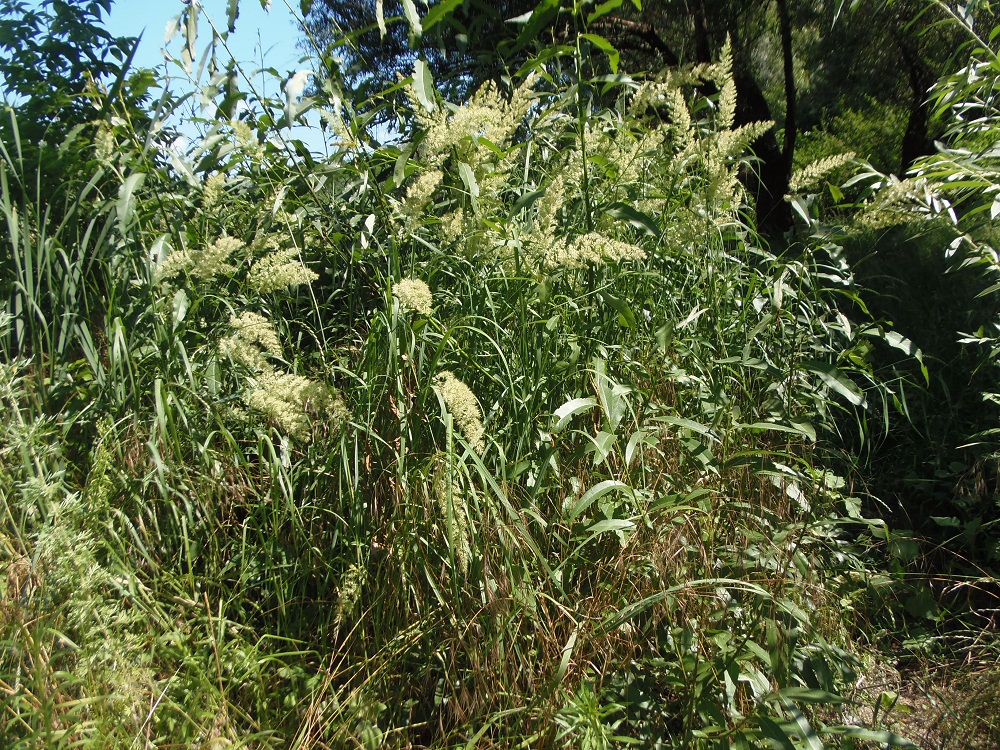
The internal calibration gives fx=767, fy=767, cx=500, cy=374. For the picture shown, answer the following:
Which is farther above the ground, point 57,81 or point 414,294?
point 57,81

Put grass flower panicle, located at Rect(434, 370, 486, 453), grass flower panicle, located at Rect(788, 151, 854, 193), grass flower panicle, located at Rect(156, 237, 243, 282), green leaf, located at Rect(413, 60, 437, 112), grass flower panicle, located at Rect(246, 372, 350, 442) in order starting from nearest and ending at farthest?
grass flower panicle, located at Rect(434, 370, 486, 453) < grass flower panicle, located at Rect(246, 372, 350, 442) < grass flower panicle, located at Rect(156, 237, 243, 282) < green leaf, located at Rect(413, 60, 437, 112) < grass flower panicle, located at Rect(788, 151, 854, 193)

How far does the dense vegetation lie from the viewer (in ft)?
5.51

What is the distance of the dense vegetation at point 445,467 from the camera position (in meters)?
1.68

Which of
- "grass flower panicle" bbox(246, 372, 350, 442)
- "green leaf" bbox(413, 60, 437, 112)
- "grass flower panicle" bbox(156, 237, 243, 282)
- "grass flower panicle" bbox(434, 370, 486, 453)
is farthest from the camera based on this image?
"green leaf" bbox(413, 60, 437, 112)

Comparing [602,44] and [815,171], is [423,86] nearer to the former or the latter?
[602,44]

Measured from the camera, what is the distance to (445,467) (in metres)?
1.72

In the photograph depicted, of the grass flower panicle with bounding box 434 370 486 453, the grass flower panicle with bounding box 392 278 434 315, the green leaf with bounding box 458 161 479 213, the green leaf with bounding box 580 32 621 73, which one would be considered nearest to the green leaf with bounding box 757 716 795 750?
the grass flower panicle with bounding box 434 370 486 453

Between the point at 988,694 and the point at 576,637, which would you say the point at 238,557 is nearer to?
the point at 576,637

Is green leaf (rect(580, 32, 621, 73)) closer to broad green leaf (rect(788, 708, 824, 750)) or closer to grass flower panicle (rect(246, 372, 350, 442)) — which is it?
grass flower panicle (rect(246, 372, 350, 442))

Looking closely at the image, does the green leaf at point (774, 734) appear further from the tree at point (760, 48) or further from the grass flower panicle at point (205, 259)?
the tree at point (760, 48)

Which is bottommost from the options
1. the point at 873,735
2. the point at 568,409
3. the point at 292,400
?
the point at 873,735

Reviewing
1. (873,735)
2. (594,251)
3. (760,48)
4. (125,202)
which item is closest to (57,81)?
(125,202)

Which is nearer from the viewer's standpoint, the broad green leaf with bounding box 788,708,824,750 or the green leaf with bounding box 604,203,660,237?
the broad green leaf with bounding box 788,708,824,750

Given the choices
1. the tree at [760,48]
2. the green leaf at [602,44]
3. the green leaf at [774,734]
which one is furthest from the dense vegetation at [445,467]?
the tree at [760,48]
